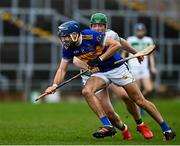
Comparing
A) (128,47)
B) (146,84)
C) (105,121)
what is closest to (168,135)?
(105,121)

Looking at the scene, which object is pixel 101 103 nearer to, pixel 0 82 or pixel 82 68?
pixel 82 68

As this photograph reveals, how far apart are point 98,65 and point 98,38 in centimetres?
50

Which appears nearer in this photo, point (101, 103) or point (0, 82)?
point (101, 103)

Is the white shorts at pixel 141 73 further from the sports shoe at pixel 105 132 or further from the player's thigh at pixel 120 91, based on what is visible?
the sports shoe at pixel 105 132

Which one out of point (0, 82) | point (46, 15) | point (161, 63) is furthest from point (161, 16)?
point (0, 82)

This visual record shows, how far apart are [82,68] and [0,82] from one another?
28.4 m

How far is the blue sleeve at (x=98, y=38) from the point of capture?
13.8 m

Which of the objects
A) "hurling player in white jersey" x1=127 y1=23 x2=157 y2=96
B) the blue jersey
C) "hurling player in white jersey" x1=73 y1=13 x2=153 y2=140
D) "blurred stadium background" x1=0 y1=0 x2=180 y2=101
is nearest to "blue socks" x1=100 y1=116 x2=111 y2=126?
"hurling player in white jersey" x1=73 y1=13 x2=153 y2=140

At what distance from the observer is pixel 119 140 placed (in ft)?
46.2

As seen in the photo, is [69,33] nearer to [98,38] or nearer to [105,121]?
[98,38]

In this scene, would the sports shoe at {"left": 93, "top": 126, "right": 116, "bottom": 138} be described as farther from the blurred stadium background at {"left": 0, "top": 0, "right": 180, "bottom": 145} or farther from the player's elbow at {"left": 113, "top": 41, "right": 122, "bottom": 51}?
the blurred stadium background at {"left": 0, "top": 0, "right": 180, "bottom": 145}

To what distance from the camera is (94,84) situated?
13938 millimetres

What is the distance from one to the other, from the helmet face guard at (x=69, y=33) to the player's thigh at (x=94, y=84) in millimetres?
757

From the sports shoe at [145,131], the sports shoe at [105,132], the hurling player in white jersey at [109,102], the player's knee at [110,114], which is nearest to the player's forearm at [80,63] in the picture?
the hurling player in white jersey at [109,102]
